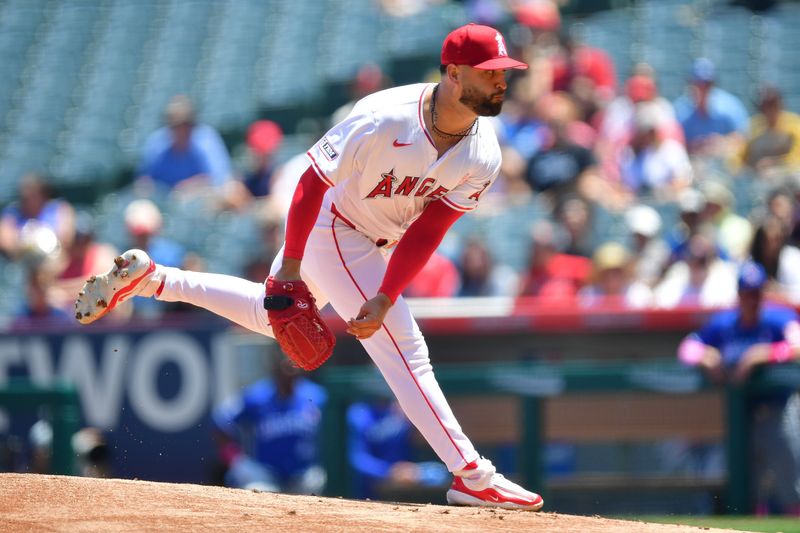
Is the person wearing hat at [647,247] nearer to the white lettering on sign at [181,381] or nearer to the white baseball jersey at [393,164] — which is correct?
the white lettering on sign at [181,381]

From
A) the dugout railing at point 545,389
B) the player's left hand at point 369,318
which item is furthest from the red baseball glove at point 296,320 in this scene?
the dugout railing at point 545,389

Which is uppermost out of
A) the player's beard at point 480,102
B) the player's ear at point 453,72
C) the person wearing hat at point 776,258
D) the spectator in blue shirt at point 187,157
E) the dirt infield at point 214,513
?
the player's ear at point 453,72

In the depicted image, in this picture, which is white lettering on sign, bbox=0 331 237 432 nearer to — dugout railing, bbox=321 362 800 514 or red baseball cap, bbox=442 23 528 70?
dugout railing, bbox=321 362 800 514

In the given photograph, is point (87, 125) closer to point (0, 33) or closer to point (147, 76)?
point (147, 76)

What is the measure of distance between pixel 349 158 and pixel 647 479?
341 centimetres

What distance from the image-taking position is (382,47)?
12.5 m

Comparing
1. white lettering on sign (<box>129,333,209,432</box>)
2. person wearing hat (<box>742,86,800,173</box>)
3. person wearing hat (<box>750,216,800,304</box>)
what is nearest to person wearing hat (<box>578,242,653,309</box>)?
person wearing hat (<box>750,216,800,304</box>)

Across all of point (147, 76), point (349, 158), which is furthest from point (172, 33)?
point (349, 158)

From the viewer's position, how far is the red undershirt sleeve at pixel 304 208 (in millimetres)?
4539

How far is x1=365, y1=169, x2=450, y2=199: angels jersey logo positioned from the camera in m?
4.64

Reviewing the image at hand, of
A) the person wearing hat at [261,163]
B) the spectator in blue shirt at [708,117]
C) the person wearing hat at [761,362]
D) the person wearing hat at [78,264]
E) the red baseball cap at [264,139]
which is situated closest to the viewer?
the person wearing hat at [761,362]

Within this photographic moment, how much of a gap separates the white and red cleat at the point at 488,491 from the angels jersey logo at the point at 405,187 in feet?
3.30

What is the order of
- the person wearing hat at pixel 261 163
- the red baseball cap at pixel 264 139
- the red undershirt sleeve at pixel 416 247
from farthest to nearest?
the red baseball cap at pixel 264 139
the person wearing hat at pixel 261 163
the red undershirt sleeve at pixel 416 247

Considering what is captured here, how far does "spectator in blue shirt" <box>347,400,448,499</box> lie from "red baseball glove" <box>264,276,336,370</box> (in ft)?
9.57
